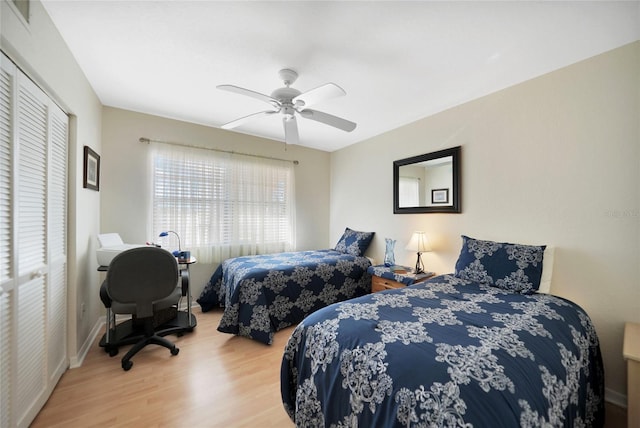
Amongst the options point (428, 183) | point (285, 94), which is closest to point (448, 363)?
point (285, 94)

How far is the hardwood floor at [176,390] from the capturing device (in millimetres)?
1570

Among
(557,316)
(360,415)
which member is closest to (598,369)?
(557,316)

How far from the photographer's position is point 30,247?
1510mm

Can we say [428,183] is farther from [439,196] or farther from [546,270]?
[546,270]

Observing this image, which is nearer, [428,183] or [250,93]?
[250,93]

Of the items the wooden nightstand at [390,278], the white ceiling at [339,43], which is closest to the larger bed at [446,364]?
the wooden nightstand at [390,278]

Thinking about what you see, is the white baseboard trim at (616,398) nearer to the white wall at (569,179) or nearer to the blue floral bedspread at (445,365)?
the white wall at (569,179)

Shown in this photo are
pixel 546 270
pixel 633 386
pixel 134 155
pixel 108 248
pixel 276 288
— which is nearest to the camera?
pixel 633 386

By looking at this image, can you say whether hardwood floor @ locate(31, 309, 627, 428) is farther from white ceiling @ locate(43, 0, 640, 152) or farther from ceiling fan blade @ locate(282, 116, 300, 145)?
white ceiling @ locate(43, 0, 640, 152)

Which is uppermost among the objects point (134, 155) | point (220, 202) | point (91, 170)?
point (134, 155)

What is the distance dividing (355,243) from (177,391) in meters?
2.65

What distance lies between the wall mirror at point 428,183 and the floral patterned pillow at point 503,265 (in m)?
0.64

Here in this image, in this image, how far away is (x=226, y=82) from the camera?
2.35m

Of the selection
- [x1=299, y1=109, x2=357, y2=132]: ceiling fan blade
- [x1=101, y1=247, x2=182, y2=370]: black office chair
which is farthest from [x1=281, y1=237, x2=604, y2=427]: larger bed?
[x1=299, y1=109, x2=357, y2=132]: ceiling fan blade
